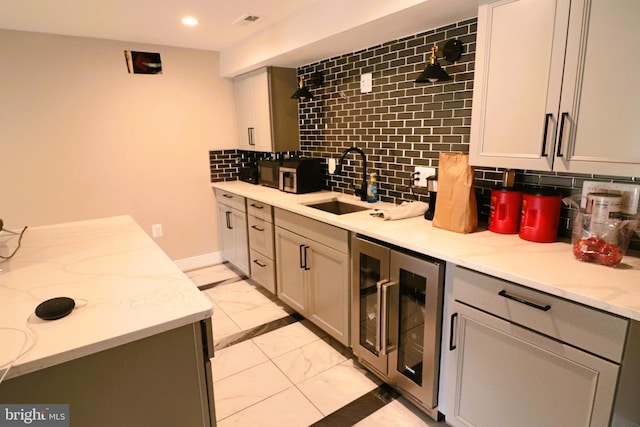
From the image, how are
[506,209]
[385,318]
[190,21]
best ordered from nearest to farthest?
[506,209] → [385,318] → [190,21]

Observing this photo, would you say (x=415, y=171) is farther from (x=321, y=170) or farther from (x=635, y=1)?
(x=635, y=1)

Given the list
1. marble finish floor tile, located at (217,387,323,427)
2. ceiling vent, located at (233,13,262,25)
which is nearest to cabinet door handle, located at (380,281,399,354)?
marble finish floor tile, located at (217,387,323,427)

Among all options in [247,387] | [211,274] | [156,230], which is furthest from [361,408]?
[156,230]

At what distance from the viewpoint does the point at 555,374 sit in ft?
4.18

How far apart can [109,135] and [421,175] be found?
288 cm

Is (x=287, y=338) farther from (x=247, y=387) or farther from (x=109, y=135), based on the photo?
(x=109, y=135)

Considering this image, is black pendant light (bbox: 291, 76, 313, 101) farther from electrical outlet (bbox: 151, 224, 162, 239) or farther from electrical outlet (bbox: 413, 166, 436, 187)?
electrical outlet (bbox: 151, 224, 162, 239)

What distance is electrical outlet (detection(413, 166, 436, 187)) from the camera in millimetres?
2367

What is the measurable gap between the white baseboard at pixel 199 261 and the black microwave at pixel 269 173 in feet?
3.49

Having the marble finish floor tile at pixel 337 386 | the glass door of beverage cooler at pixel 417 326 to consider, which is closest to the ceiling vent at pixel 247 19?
the glass door of beverage cooler at pixel 417 326

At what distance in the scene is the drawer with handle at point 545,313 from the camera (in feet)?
3.69

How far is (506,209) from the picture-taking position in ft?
5.84

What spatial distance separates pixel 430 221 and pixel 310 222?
782 millimetres

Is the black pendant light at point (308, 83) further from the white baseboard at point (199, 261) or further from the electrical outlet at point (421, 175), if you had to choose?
the white baseboard at point (199, 261)
